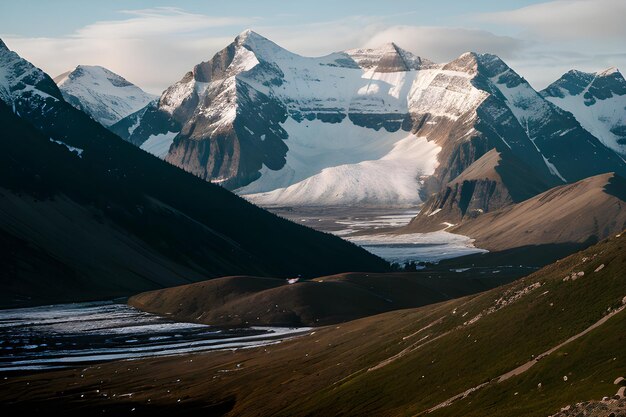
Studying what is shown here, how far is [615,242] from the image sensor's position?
110 meters

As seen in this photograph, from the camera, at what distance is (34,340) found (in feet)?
651

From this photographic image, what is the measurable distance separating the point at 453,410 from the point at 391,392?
16.5 metres

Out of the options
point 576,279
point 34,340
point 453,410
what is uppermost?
point 576,279

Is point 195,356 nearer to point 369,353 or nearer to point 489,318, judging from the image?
point 369,353

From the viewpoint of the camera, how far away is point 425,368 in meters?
106

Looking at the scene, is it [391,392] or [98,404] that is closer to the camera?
[391,392]

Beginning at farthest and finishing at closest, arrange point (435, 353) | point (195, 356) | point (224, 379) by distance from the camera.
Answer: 1. point (195, 356)
2. point (224, 379)
3. point (435, 353)

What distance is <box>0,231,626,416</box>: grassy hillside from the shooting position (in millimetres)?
85250

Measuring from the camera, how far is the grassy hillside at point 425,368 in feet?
280

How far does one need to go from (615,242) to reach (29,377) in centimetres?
8364

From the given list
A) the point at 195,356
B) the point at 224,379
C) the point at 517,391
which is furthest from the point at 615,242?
the point at 195,356

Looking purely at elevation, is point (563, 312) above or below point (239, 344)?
above

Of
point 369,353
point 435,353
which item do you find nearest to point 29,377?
point 369,353

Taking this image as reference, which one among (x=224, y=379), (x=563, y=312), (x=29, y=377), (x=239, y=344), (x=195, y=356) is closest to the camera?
(x=563, y=312)
